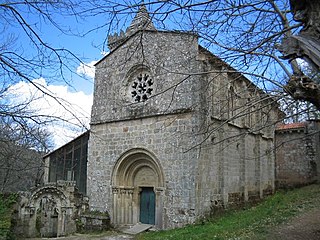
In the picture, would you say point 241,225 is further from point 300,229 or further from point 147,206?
point 147,206

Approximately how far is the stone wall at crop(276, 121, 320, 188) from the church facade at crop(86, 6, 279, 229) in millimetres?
5981

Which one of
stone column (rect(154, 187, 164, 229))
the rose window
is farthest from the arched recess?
the rose window

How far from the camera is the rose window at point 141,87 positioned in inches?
512

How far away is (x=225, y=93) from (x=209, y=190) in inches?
154

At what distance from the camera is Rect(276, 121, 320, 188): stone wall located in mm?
19625

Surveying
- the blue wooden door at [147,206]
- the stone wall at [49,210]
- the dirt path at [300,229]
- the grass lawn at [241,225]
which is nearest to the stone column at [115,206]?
the blue wooden door at [147,206]

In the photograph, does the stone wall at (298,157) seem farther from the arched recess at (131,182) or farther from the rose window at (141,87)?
the rose window at (141,87)

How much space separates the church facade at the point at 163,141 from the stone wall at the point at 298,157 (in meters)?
5.98

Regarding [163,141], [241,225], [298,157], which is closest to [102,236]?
[163,141]

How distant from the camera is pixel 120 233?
1208 cm

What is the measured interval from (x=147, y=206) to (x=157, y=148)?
2.72 m

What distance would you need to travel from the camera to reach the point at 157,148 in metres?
12.1

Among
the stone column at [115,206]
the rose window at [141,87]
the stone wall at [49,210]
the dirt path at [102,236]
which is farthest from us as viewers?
the rose window at [141,87]

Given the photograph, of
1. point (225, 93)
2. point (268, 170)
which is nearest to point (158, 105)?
point (225, 93)
